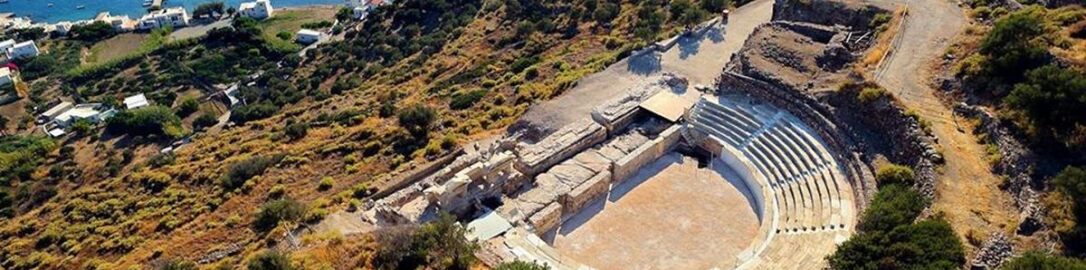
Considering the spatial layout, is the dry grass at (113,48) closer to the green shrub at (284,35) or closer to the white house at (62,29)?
the white house at (62,29)

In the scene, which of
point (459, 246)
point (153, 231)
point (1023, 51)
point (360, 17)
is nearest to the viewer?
point (459, 246)

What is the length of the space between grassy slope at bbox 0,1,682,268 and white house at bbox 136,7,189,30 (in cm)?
5065

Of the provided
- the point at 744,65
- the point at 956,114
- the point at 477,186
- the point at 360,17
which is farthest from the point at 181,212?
the point at 360,17

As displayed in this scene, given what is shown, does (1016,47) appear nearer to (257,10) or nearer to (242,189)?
(242,189)

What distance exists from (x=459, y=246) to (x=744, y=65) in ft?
62.6

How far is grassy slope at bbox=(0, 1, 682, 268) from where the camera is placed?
35.3 meters

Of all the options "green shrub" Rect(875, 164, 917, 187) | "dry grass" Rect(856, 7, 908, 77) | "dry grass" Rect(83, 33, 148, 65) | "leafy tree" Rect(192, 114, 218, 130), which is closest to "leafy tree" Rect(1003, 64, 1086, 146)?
"green shrub" Rect(875, 164, 917, 187)

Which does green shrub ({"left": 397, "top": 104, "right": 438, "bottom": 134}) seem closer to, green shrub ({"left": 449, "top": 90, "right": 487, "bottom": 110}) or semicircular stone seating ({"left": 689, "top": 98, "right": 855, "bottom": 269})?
green shrub ({"left": 449, "top": 90, "right": 487, "bottom": 110})

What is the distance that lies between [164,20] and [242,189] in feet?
233

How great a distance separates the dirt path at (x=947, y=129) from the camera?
24.5 metres

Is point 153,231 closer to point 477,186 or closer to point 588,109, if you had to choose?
point 477,186

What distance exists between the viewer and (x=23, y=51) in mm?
89688

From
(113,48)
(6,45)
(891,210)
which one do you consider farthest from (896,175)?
(6,45)

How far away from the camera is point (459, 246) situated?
25828mm
